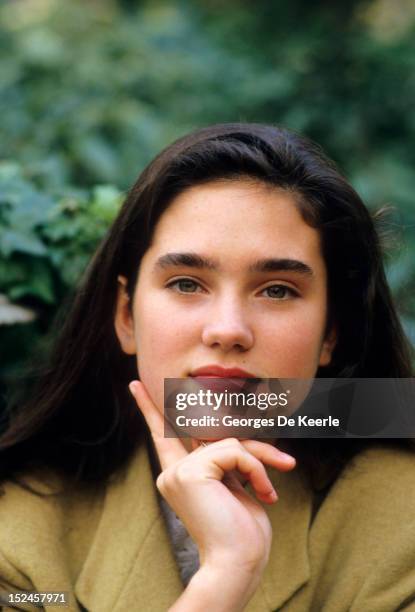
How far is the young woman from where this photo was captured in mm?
2045

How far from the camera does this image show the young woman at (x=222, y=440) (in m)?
2.04

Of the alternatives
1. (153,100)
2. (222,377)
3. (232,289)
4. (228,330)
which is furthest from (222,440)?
(153,100)

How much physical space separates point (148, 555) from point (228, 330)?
2.36 ft

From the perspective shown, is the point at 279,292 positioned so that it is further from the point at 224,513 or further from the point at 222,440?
the point at 224,513

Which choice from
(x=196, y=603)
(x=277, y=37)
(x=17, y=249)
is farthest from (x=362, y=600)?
(x=277, y=37)

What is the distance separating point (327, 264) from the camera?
2307mm

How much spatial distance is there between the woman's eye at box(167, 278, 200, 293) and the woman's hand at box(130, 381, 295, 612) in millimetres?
408

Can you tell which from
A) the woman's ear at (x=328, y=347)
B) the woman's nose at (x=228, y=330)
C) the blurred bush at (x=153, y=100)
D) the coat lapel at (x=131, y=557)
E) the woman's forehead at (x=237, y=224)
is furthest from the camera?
the blurred bush at (x=153, y=100)

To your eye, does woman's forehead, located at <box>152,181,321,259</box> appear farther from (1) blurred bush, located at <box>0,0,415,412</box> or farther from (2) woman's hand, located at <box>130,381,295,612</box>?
(1) blurred bush, located at <box>0,0,415,412</box>

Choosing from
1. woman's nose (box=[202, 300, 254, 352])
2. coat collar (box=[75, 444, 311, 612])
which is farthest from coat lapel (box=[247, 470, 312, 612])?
woman's nose (box=[202, 300, 254, 352])

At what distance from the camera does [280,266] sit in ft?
7.02

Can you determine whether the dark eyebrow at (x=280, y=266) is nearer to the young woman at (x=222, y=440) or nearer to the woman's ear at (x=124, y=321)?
the young woman at (x=222, y=440)

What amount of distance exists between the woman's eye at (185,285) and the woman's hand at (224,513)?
0.41 metres

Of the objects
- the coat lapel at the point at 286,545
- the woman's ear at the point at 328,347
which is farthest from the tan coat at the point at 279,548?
the woman's ear at the point at 328,347
